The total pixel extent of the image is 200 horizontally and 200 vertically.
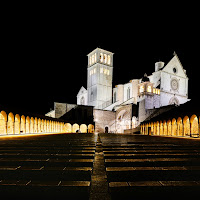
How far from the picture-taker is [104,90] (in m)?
62.5

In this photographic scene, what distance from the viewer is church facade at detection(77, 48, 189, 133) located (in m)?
45.4

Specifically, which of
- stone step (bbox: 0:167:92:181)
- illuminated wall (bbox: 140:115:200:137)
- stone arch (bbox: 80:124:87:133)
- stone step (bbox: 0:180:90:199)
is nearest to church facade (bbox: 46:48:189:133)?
stone arch (bbox: 80:124:87:133)

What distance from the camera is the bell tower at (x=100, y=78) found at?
6150 cm

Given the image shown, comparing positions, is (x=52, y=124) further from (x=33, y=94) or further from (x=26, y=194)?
(x=33, y=94)

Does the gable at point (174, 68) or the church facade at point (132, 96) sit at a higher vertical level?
the gable at point (174, 68)

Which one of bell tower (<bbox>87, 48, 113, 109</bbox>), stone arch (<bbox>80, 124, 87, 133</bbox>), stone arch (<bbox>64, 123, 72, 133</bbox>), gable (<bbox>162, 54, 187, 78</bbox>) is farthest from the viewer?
bell tower (<bbox>87, 48, 113, 109</bbox>)

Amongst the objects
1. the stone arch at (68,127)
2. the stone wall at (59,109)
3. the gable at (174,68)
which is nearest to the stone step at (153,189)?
the stone arch at (68,127)

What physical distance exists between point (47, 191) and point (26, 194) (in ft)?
0.78

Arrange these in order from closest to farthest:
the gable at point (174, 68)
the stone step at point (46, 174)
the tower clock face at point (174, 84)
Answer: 1. the stone step at point (46, 174)
2. the tower clock face at point (174, 84)
3. the gable at point (174, 68)

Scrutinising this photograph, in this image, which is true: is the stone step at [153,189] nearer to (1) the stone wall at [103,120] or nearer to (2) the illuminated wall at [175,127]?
(2) the illuminated wall at [175,127]

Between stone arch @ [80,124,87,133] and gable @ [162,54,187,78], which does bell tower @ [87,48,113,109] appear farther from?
gable @ [162,54,187,78]

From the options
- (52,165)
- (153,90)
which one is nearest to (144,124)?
(153,90)

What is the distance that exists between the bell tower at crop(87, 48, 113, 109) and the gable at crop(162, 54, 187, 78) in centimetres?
1939

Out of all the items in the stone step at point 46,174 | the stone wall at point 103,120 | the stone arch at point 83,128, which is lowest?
the stone arch at point 83,128
